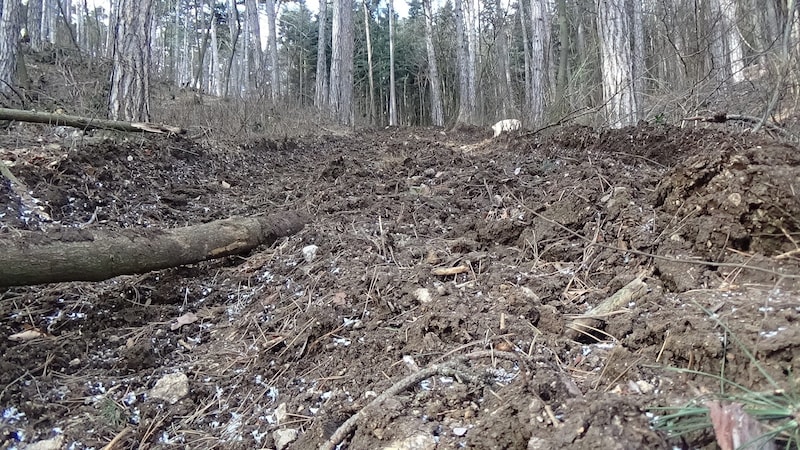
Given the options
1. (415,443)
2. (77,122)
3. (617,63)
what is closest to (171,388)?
(415,443)

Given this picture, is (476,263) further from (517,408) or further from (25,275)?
(25,275)

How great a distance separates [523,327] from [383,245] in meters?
1.26

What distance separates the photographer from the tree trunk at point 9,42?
6.93 meters

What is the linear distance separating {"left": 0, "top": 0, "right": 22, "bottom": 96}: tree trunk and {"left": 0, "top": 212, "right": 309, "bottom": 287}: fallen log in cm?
589

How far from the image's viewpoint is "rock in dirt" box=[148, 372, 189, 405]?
6.81 feet

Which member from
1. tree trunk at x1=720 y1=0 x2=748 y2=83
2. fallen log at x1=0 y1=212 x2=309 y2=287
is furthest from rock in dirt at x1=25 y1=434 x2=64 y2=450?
tree trunk at x1=720 y1=0 x2=748 y2=83

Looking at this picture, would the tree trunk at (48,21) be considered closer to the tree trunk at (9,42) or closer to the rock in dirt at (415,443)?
the tree trunk at (9,42)

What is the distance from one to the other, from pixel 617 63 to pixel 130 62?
17.1ft

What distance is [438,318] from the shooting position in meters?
2.11

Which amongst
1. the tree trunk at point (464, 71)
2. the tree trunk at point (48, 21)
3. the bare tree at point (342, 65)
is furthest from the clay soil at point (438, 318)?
the tree trunk at point (48, 21)

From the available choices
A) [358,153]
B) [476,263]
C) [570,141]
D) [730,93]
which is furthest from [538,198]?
[358,153]

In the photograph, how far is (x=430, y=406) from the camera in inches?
63.5

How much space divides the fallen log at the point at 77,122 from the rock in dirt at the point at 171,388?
2969 mm

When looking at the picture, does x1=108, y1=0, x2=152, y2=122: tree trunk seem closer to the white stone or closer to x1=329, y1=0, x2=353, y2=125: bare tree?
the white stone
